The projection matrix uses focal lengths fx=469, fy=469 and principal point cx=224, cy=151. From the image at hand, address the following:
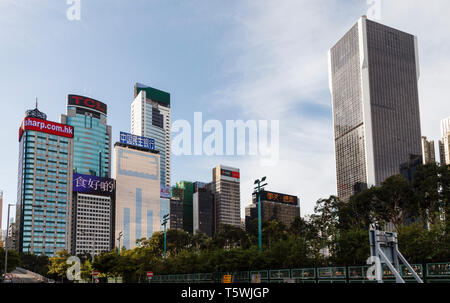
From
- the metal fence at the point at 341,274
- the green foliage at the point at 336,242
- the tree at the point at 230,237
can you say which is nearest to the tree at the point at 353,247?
the green foliage at the point at 336,242

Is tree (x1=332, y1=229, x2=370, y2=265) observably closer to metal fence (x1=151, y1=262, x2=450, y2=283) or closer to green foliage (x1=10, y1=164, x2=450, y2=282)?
green foliage (x1=10, y1=164, x2=450, y2=282)

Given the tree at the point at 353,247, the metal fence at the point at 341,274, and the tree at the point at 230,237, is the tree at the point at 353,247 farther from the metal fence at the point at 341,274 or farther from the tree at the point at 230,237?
the tree at the point at 230,237

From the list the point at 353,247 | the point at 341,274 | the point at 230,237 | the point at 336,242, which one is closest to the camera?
the point at 341,274

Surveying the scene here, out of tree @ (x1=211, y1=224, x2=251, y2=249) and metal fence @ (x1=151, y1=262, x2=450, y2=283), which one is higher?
tree @ (x1=211, y1=224, x2=251, y2=249)

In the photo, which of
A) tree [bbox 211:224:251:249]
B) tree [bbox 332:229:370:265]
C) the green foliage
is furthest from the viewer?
tree [bbox 211:224:251:249]

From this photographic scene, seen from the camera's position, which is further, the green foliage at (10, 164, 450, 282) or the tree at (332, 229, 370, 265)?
the tree at (332, 229, 370, 265)

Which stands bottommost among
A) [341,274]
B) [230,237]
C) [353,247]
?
[341,274]

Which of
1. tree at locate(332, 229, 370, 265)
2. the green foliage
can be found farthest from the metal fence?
tree at locate(332, 229, 370, 265)

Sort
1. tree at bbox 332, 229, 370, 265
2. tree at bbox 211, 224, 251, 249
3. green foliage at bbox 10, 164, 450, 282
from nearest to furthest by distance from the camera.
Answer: green foliage at bbox 10, 164, 450, 282
tree at bbox 332, 229, 370, 265
tree at bbox 211, 224, 251, 249

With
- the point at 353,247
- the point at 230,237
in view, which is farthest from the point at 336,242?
the point at 230,237

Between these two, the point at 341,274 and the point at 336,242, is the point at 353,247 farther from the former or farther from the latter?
the point at 341,274
